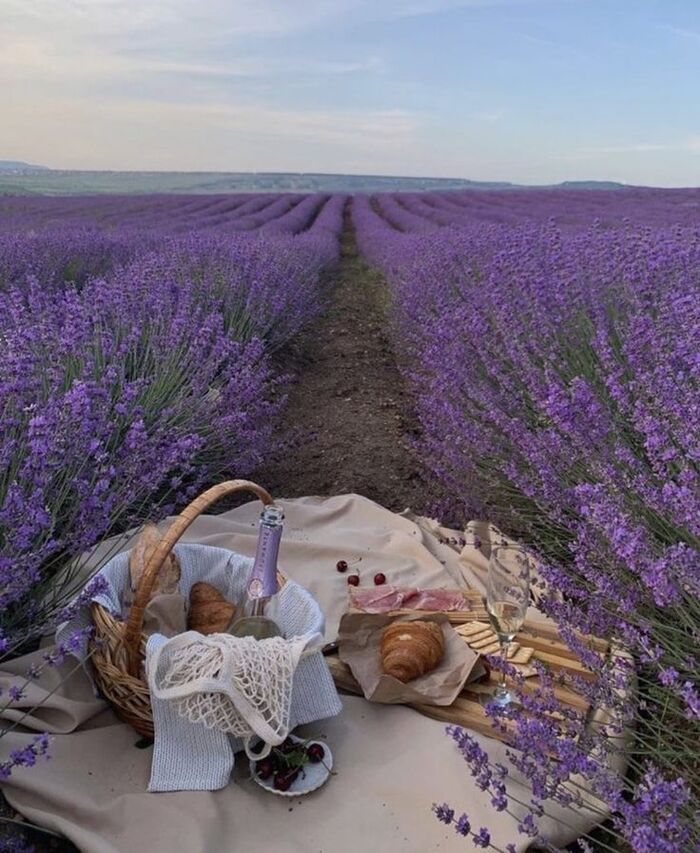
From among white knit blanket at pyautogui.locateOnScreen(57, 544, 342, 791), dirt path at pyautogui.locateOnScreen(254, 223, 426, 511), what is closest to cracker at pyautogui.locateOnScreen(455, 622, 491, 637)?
white knit blanket at pyautogui.locateOnScreen(57, 544, 342, 791)

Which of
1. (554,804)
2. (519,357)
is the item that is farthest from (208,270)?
(554,804)

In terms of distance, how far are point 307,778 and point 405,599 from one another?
2.27 ft

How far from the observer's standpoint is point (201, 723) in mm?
1697

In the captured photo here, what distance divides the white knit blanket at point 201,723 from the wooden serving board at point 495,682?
20 cm

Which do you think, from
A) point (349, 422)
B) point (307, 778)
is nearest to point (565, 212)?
point (349, 422)

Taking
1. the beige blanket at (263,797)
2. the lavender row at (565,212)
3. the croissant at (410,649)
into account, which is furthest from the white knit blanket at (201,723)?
the lavender row at (565,212)

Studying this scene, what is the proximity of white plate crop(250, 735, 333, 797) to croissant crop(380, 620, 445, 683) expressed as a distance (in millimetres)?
254

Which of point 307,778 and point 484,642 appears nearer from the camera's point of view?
point 307,778

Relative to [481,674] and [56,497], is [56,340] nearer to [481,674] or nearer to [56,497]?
[56,497]

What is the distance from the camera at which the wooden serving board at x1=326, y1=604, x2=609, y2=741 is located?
1894 millimetres

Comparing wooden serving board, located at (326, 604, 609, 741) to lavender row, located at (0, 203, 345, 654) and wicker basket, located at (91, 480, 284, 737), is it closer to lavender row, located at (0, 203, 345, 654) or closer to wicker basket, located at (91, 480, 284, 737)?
wicker basket, located at (91, 480, 284, 737)

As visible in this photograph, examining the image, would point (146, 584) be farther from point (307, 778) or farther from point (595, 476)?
point (595, 476)

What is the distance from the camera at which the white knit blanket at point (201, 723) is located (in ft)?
5.54

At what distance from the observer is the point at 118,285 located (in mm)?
3590
